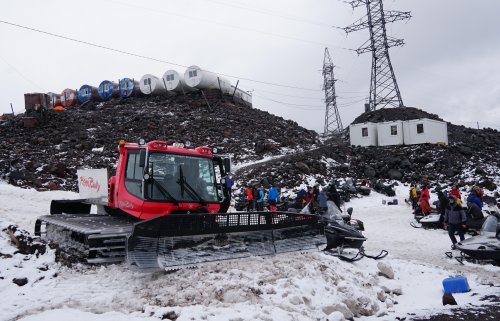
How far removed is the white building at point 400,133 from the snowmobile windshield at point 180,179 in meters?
28.1

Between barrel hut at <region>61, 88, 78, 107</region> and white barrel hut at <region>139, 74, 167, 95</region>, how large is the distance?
29.6 feet

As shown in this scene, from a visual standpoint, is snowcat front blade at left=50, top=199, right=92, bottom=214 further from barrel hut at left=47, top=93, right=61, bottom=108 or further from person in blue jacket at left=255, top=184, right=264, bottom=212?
barrel hut at left=47, top=93, right=61, bottom=108

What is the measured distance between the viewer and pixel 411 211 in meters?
18.2

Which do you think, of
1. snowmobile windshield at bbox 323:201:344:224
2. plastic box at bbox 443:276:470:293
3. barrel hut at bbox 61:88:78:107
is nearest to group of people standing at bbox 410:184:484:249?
snowmobile windshield at bbox 323:201:344:224

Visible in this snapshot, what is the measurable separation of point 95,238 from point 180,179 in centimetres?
222

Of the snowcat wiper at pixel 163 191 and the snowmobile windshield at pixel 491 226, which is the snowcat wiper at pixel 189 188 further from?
the snowmobile windshield at pixel 491 226

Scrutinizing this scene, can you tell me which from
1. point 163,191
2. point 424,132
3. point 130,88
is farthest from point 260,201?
point 130,88

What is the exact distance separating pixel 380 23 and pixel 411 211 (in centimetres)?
2892

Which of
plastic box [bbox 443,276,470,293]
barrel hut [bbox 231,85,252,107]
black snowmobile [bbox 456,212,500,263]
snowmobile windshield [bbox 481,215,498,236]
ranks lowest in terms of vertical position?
plastic box [bbox 443,276,470,293]

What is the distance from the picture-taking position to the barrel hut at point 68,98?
4850cm

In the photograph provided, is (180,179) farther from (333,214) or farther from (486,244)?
(486,244)

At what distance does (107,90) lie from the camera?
1897 inches

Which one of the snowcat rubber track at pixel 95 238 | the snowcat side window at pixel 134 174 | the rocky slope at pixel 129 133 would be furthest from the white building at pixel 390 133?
the snowcat rubber track at pixel 95 238

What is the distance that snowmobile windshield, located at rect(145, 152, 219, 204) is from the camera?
25.3ft
